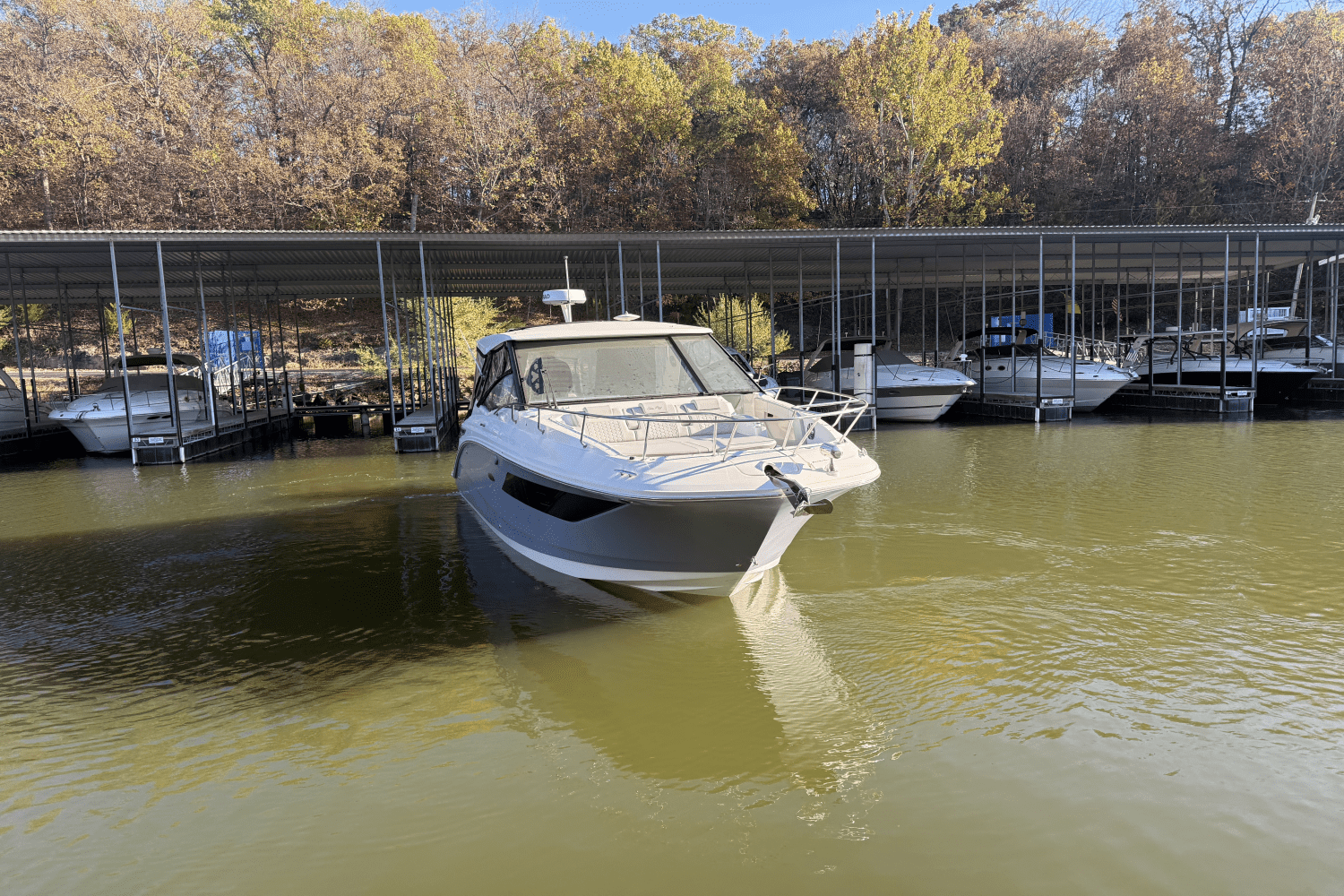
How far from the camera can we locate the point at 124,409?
15.5 m

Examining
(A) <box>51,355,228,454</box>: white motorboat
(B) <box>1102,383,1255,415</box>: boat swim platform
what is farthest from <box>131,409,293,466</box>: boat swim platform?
(B) <box>1102,383,1255,415</box>: boat swim platform

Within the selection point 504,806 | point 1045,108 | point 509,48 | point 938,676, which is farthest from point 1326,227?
point 509,48

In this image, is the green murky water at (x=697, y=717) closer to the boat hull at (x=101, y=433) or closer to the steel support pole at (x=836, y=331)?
the boat hull at (x=101, y=433)

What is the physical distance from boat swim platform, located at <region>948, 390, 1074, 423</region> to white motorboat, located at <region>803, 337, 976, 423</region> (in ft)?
3.24

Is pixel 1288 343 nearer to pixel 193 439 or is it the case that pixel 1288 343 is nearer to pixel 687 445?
pixel 687 445

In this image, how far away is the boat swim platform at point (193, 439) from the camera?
1436cm

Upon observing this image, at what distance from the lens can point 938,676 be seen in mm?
4656

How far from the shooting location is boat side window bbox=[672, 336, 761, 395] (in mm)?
7461

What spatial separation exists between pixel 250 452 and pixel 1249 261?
2586cm

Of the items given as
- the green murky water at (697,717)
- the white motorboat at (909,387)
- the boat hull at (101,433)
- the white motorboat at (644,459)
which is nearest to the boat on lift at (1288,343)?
the white motorboat at (909,387)

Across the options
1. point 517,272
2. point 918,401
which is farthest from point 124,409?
point 918,401

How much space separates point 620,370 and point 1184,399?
53.8 ft

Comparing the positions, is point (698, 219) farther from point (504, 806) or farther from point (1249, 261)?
point (504, 806)

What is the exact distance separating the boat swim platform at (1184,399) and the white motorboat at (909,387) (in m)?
4.26
